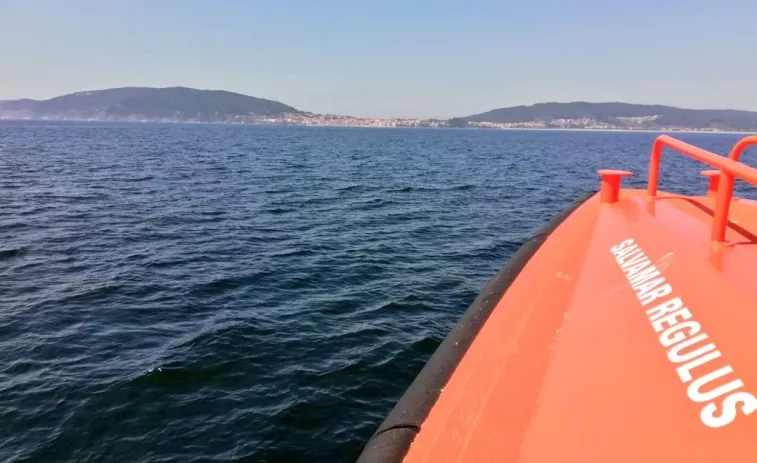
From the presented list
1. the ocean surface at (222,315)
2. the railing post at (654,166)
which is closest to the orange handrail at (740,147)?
the railing post at (654,166)

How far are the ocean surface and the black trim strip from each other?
2.32 meters

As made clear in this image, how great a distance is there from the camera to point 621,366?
10.2 feet

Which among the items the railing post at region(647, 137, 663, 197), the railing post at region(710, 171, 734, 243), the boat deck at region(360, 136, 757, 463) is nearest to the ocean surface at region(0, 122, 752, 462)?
the boat deck at region(360, 136, 757, 463)

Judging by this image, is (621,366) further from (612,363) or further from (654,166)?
(654,166)

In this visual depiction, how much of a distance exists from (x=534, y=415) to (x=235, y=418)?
15.9 ft

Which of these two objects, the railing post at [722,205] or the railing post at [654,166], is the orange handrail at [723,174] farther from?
the railing post at [654,166]

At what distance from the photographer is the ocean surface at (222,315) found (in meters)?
6.44

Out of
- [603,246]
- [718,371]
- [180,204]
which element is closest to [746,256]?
[603,246]

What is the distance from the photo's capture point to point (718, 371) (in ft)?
8.57

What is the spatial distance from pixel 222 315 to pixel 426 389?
6831 mm

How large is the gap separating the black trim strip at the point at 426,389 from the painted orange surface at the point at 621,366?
127 millimetres

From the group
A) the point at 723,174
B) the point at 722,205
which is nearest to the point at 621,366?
the point at 723,174

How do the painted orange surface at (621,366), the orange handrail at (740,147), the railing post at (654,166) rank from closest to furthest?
1. the painted orange surface at (621,366)
2. the orange handrail at (740,147)
3. the railing post at (654,166)

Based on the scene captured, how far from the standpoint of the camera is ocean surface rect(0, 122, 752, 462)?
6441mm
